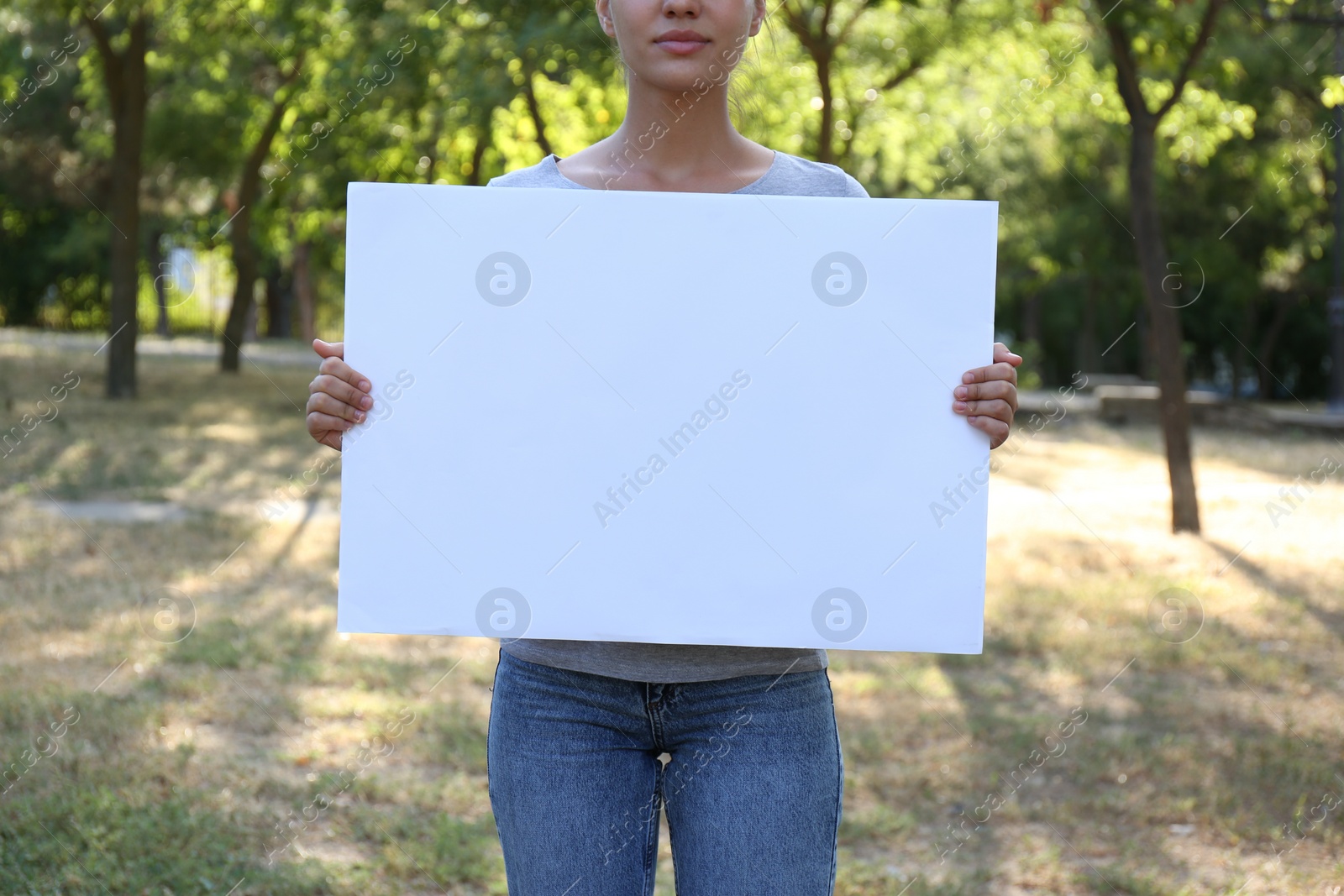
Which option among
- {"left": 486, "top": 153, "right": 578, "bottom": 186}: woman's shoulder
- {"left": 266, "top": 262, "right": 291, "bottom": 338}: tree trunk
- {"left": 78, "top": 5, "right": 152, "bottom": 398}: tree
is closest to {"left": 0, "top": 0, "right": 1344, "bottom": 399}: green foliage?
{"left": 486, "top": 153, "right": 578, "bottom": 186}: woman's shoulder

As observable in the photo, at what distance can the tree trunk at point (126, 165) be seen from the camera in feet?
44.7

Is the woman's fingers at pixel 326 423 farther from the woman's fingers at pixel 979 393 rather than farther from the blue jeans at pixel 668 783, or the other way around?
the woman's fingers at pixel 979 393

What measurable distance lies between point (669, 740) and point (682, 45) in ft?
3.17

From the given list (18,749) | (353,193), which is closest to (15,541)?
(18,749)

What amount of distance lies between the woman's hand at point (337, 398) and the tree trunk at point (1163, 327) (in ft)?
22.7

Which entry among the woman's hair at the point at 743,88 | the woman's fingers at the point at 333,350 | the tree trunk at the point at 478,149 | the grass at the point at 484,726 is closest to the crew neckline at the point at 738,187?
the woman's hair at the point at 743,88

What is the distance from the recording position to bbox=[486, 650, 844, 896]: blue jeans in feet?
5.16

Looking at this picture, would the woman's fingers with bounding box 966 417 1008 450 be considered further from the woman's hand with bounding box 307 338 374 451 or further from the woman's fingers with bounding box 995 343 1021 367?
the woman's hand with bounding box 307 338 374 451

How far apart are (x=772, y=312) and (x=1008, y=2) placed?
11.7 m

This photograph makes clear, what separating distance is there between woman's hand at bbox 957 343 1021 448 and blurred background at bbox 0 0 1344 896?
26.9 inches

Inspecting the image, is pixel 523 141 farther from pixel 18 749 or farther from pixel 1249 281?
pixel 1249 281

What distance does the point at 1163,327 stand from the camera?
25.7 ft

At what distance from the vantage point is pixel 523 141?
1298cm

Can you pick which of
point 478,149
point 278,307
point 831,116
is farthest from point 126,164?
point 278,307
